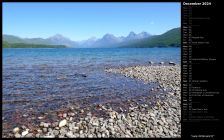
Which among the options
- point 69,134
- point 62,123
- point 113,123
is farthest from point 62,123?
point 113,123

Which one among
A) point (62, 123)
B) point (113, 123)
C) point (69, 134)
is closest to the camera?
point (69, 134)

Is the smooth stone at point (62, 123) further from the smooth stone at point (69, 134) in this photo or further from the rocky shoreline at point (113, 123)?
the smooth stone at point (69, 134)

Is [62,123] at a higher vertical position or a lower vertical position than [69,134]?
higher

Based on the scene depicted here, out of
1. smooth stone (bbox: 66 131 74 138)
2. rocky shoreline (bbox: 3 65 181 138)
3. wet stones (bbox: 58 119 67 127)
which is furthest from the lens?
wet stones (bbox: 58 119 67 127)

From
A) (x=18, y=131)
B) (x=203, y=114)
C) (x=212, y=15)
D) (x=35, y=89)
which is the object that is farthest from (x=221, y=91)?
(x=35, y=89)

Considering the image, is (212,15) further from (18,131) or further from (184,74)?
(18,131)

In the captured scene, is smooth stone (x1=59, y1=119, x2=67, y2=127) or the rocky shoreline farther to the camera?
smooth stone (x1=59, y1=119, x2=67, y2=127)

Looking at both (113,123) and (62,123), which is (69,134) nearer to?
(62,123)

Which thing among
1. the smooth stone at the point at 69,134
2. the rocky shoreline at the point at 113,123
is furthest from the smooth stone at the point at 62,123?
the smooth stone at the point at 69,134

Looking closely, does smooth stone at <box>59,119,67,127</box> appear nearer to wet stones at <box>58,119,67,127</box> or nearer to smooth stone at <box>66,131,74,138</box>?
wet stones at <box>58,119,67,127</box>

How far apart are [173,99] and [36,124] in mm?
6336

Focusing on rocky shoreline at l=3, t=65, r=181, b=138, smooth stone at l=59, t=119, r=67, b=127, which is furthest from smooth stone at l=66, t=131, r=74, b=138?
smooth stone at l=59, t=119, r=67, b=127

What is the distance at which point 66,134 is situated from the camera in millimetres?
8891

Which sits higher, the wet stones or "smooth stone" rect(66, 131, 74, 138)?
the wet stones
